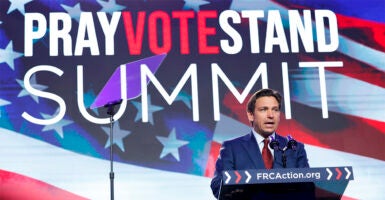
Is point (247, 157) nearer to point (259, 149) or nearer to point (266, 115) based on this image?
point (259, 149)

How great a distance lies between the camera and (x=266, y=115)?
4180 mm

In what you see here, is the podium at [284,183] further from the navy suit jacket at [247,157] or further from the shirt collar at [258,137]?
the shirt collar at [258,137]

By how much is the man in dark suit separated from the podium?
1.66 ft

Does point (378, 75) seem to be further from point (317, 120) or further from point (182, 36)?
point (182, 36)

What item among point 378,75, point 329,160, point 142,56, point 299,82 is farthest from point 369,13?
point 142,56

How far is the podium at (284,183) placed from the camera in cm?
274

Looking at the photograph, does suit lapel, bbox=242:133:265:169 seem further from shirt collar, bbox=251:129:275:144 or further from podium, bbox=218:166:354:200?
podium, bbox=218:166:354:200

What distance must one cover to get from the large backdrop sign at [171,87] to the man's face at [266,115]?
1273 millimetres

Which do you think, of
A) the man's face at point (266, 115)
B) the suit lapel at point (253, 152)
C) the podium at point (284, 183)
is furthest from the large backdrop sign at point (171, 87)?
the podium at point (284, 183)

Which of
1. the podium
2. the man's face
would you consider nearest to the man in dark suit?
the man's face

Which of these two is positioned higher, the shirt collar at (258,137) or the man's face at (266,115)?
the man's face at (266,115)

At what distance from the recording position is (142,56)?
569cm

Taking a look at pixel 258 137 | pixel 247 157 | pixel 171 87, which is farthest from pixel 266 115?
pixel 171 87

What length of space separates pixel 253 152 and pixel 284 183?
1124mm
